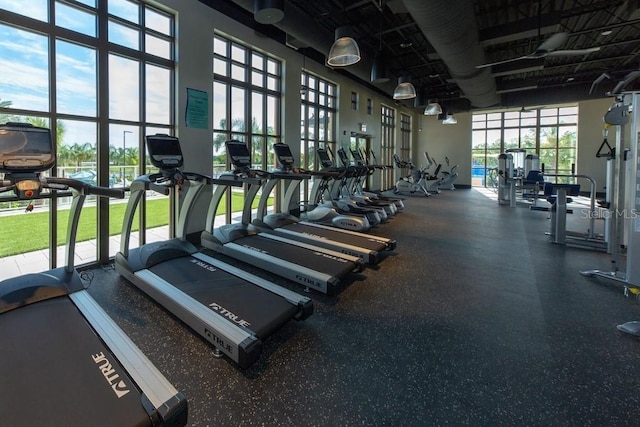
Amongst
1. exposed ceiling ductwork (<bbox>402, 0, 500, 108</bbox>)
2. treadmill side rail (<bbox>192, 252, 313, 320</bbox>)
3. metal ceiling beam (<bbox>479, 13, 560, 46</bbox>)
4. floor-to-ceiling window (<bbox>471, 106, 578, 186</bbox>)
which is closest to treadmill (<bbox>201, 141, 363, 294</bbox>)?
treadmill side rail (<bbox>192, 252, 313, 320</bbox>)

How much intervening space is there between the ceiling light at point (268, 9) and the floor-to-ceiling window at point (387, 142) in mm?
8732

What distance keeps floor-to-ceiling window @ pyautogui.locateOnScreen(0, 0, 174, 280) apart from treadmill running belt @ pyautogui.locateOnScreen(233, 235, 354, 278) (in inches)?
75.0

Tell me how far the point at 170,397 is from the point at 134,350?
1.86 feet

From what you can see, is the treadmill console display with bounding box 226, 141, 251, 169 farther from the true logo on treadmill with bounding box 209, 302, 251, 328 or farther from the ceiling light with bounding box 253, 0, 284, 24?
the true logo on treadmill with bounding box 209, 302, 251, 328

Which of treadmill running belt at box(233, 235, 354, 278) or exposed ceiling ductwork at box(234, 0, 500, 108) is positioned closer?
treadmill running belt at box(233, 235, 354, 278)

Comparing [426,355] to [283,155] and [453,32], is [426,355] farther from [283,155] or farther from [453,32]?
[453,32]

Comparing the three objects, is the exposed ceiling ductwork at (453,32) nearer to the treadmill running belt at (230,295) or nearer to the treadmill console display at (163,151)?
the treadmill console display at (163,151)

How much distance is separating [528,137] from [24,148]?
17.1 meters

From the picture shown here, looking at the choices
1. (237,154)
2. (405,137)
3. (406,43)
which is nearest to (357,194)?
(406,43)

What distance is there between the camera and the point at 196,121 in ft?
16.6

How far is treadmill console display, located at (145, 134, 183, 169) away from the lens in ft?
10.6

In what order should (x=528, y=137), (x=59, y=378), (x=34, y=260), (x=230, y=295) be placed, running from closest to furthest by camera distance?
(x=59, y=378) → (x=230, y=295) → (x=34, y=260) → (x=528, y=137)

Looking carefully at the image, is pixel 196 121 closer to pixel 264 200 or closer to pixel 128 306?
pixel 264 200

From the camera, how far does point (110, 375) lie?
168 centimetres
